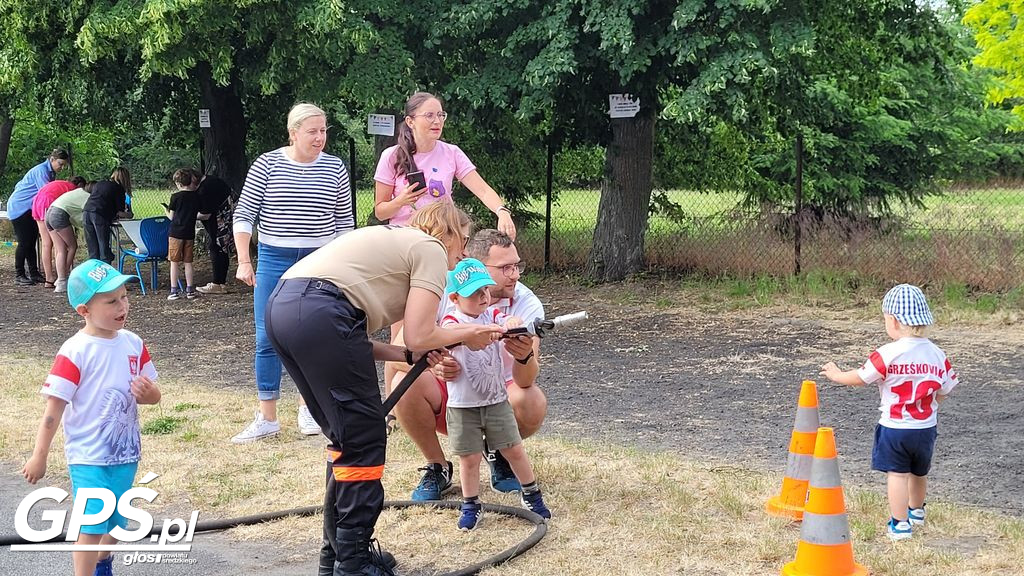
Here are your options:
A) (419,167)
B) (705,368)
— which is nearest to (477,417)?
(419,167)

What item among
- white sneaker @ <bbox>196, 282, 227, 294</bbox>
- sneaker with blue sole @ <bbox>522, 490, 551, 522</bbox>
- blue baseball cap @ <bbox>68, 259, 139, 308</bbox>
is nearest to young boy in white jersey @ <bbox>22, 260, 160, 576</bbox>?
blue baseball cap @ <bbox>68, 259, 139, 308</bbox>

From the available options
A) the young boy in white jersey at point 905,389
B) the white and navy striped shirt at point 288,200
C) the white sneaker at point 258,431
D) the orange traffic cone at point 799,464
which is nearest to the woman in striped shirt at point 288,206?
the white and navy striped shirt at point 288,200

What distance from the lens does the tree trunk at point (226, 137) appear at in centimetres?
1689

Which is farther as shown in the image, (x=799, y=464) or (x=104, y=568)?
(x=799, y=464)

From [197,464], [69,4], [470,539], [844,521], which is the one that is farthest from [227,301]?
[844,521]

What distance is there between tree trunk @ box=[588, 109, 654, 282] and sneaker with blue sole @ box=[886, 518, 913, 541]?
9297 millimetres

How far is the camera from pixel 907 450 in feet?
16.3

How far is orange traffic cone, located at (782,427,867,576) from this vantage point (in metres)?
4.36

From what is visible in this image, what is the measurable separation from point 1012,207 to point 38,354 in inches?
468

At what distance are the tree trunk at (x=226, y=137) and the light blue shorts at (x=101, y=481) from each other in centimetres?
1300

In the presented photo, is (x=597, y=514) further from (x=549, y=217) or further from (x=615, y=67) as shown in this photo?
(x=549, y=217)

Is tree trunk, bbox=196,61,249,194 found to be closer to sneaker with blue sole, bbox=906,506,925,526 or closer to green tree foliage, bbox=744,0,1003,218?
green tree foliage, bbox=744,0,1003,218

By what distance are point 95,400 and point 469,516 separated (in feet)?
5.82

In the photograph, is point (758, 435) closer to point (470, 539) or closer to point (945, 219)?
point (470, 539)
